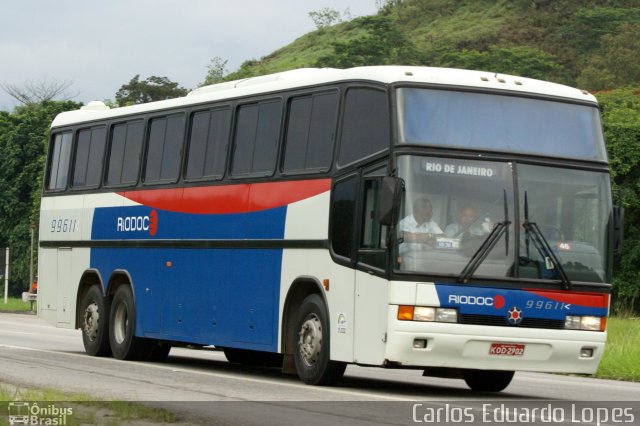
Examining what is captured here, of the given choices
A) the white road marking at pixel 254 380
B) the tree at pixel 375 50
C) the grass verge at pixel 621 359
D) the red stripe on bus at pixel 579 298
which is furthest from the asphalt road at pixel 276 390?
the tree at pixel 375 50

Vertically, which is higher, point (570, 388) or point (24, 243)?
point (24, 243)

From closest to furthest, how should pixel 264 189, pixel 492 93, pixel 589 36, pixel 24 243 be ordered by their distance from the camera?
pixel 492 93 < pixel 264 189 < pixel 24 243 < pixel 589 36

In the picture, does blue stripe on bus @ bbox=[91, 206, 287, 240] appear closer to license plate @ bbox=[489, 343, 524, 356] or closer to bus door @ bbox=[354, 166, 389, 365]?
bus door @ bbox=[354, 166, 389, 365]

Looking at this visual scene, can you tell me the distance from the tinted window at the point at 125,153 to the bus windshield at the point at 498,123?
24.7 ft

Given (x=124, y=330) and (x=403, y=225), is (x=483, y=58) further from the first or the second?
(x=403, y=225)

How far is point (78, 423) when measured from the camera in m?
12.1

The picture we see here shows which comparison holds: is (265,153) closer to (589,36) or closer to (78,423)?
(78,423)

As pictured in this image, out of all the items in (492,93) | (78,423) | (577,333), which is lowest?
(78,423)

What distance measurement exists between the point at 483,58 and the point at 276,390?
107424mm

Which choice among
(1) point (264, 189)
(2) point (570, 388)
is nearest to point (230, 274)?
(1) point (264, 189)

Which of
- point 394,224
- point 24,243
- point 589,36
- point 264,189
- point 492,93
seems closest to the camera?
point 394,224

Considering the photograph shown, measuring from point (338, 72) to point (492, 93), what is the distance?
2.01 metres

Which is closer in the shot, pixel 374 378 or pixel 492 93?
pixel 492 93

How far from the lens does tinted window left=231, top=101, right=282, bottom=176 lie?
18.6 m
